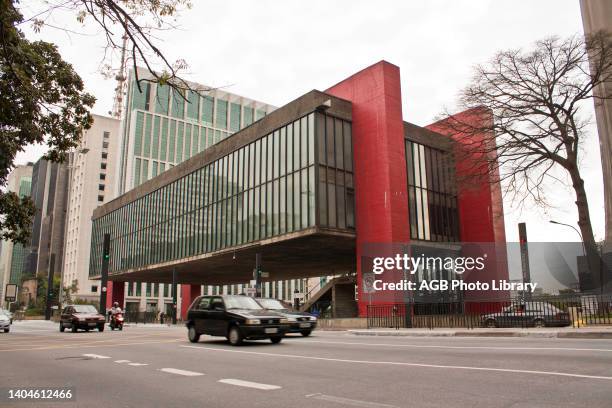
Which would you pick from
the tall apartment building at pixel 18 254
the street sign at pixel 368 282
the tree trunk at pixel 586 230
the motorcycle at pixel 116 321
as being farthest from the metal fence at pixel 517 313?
the tall apartment building at pixel 18 254

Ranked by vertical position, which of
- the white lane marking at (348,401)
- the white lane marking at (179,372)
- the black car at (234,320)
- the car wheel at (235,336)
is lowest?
the white lane marking at (179,372)

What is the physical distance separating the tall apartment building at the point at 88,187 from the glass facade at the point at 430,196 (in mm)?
101662

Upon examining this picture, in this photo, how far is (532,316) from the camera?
23172 millimetres

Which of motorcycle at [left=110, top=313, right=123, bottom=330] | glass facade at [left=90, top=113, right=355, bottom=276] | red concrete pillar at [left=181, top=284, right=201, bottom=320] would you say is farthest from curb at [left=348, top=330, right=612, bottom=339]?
red concrete pillar at [left=181, top=284, right=201, bottom=320]

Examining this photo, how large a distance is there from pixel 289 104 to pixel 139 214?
99.5ft

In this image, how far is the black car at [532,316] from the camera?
22.3 metres

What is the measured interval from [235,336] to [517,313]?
16.0m

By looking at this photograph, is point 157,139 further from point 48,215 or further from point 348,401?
point 348,401

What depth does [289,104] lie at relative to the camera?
120 ft

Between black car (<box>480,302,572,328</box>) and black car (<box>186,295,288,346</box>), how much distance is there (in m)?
13.4

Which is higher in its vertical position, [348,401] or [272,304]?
[272,304]

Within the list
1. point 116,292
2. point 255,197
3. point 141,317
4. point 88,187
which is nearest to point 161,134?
point 88,187

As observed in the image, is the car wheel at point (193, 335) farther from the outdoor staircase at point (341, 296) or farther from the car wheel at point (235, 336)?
the outdoor staircase at point (341, 296)

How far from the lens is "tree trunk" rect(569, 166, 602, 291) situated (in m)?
25.2
